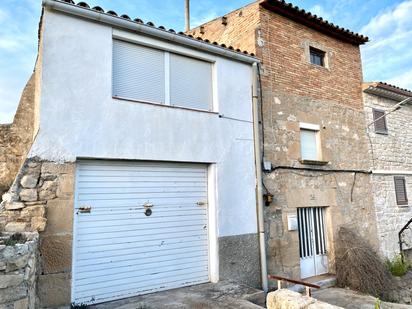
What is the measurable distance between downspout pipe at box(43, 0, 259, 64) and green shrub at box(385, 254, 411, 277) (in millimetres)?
7687

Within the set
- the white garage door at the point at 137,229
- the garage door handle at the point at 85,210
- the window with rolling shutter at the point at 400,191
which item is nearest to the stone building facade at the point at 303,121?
the window with rolling shutter at the point at 400,191

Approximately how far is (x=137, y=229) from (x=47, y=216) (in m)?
1.55

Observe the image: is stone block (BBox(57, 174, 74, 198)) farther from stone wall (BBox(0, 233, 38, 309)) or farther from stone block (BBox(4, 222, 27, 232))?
stone wall (BBox(0, 233, 38, 309))

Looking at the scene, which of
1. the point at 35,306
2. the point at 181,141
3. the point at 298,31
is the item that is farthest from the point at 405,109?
the point at 35,306

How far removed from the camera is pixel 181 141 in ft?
20.1

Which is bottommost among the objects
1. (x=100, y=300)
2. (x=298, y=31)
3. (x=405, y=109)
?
(x=100, y=300)

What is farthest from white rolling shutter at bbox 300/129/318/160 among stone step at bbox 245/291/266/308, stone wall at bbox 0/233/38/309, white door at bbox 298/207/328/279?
stone wall at bbox 0/233/38/309

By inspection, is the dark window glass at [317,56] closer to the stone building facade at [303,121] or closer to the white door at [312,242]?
the stone building facade at [303,121]

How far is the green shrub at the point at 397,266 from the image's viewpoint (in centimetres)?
950

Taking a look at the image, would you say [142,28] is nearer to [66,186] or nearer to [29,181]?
[66,186]

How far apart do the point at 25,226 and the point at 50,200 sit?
49cm

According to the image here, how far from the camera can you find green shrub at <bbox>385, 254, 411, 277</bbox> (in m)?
9.50

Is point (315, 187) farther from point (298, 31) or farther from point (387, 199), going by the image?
point (298, 31)

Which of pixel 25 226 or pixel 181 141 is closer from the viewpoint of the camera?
pixel 25 226
